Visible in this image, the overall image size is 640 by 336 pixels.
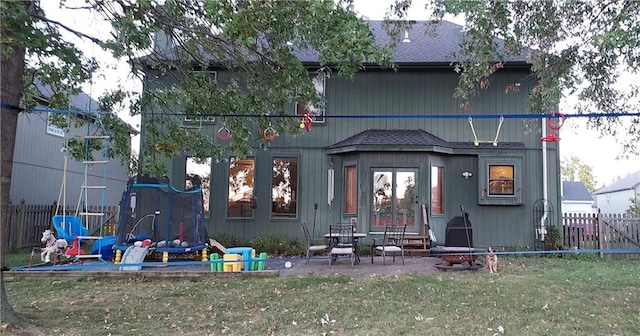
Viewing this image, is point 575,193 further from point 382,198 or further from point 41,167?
point 41,167

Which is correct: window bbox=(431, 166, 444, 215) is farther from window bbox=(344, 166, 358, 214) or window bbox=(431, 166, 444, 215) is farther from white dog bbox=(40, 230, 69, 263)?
white dog bbox=(40, 230, 69, 263)

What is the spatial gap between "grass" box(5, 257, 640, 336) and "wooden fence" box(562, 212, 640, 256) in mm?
3524

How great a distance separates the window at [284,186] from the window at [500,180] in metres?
5.02

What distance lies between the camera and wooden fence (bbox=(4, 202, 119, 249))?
12.0 metres

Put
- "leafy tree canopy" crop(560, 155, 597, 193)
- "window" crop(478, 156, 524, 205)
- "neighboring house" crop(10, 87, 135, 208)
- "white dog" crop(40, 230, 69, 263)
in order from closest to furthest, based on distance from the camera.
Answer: "white dog" crop(40, 230, 69, 263), "window" crop(478, 156, 524, 205), "neighboring house" crop(10, 87, 135, 208), "leafy tree canopy" crop(560, 155, 597, 193)

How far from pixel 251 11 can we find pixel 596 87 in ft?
18.4

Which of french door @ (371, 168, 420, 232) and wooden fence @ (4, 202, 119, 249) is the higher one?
french door @ (371, 168, 420, 232)

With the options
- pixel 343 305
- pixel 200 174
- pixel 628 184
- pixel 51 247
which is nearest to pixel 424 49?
pixel 200 174

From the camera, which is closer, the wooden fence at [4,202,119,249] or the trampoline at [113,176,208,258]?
the trampoline at [113,176,208,258]

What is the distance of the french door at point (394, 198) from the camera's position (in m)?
11.5

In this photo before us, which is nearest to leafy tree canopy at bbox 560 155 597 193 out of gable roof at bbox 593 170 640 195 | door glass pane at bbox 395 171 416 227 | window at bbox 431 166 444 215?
gable roof at bbox 593 170 640 195

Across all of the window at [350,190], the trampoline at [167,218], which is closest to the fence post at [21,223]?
the trampoline at [167,218]

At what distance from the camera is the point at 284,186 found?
41.7 feet

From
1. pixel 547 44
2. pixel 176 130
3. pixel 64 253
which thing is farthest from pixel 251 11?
pixel 64 253
